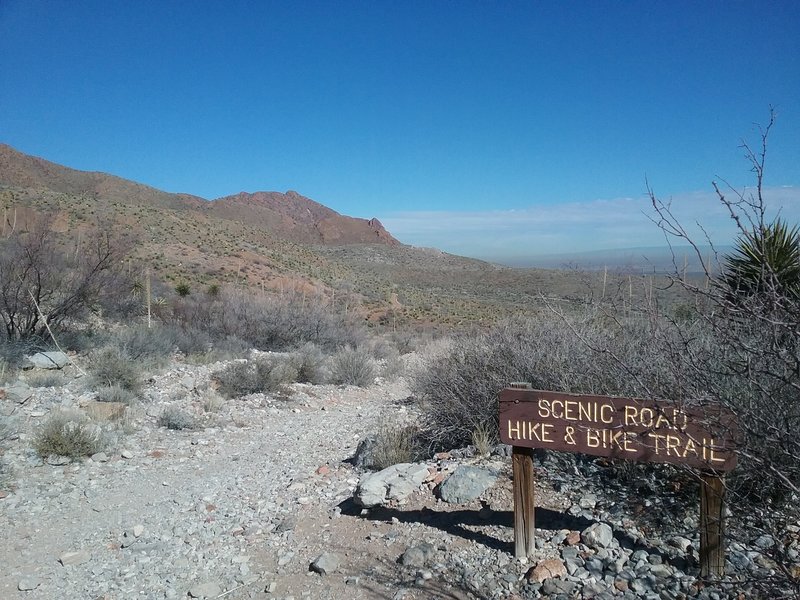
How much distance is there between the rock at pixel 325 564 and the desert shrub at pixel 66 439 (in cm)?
438

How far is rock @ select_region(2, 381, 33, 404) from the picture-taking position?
374 inches

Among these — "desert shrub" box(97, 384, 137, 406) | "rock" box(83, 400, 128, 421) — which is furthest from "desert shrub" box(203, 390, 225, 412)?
"rock" box(83, 400, 128, 421)

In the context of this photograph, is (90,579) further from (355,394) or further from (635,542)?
(355,394)

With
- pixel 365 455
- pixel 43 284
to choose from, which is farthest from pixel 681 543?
pixel 43 284

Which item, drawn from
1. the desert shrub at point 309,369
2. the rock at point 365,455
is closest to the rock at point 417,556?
the rock at point 365,455

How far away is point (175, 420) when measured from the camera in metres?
9.33

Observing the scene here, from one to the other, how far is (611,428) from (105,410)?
7954 mm

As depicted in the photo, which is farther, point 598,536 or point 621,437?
point 598,536

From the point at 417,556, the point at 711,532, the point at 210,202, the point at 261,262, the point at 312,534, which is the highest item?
the point at 210,202

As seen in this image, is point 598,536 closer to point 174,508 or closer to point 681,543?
point 681,543

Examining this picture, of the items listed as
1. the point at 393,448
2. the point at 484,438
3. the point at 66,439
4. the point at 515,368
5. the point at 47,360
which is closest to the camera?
the point at 484,438

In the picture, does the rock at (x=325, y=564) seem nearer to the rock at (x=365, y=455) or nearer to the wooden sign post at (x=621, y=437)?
the wooden sign post at (x=621, y=437)

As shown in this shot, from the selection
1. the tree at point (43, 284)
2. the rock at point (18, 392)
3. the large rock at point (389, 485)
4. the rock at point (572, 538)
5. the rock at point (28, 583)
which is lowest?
the rock at point (28, 583)

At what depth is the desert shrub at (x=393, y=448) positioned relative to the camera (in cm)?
687
